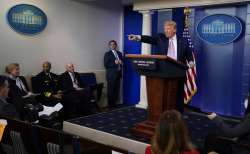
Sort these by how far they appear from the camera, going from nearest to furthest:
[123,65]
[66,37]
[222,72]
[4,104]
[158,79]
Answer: [4,104], [158,79], [222,72], [66,37], [123,65]

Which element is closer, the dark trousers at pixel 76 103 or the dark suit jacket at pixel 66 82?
the dark trousers at pixel 76 103

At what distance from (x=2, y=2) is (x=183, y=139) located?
177 inches

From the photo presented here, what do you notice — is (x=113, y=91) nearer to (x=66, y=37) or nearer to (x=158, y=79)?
(x=66, y=37)

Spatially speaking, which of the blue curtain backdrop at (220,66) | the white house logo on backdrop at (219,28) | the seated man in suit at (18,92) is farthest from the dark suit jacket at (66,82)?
the white house logo on backdrop at (219,28)

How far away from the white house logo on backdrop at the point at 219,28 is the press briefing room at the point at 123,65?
0.06 feet

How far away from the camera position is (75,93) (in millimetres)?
5312

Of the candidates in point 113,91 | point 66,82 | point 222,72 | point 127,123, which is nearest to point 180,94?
point 127,123

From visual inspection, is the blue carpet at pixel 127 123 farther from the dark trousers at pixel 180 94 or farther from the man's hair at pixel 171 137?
the man's hair at pixel 171 137

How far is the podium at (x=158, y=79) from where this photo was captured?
3.27 m

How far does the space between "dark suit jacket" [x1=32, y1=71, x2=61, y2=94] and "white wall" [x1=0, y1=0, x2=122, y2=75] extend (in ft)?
1.12

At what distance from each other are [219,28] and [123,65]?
7.93 feet

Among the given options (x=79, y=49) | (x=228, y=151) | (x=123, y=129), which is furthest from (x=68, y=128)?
(x=228, y=151)

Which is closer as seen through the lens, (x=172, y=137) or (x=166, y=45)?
(x=172, y=137)

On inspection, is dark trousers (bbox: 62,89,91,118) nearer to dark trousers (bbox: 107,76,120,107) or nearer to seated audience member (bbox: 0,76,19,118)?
dark trousers (bbox: 107,76,120,107)
